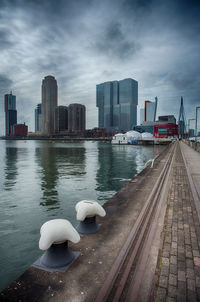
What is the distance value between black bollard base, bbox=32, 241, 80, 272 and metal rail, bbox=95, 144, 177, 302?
3.43ft

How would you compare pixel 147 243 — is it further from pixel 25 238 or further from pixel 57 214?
pixel 57 214

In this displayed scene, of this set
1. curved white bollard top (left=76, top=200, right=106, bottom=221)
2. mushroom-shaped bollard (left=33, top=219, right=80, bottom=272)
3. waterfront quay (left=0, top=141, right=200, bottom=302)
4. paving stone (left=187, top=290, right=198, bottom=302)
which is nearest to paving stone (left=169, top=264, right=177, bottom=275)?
waterfront quay (left=0, top=141, right=200, bottom=302)

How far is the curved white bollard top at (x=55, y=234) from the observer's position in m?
4.11

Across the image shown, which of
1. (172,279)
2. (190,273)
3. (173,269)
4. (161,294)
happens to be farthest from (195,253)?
(161,294)

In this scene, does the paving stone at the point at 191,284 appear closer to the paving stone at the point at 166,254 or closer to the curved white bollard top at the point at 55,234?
the paving stone at the point at 166,254

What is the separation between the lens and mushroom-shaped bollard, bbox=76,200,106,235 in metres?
5.57

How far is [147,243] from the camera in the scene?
5.25 m

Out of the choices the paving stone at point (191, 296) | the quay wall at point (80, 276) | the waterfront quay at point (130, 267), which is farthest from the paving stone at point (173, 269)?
the quay wall at point (80, 276)

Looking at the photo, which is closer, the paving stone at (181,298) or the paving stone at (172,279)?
the paving stone at (181,298)

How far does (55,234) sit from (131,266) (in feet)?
6.13

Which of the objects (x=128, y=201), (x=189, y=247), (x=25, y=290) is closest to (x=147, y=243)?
(x=189, y=247)

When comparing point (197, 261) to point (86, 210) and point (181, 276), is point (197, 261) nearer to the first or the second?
point (181, 276)

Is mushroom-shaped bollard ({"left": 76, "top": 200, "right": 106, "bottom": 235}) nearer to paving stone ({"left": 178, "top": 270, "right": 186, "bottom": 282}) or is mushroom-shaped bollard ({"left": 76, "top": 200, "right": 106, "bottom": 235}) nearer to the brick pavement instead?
the brick pavement

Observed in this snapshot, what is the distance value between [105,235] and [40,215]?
663 cm
